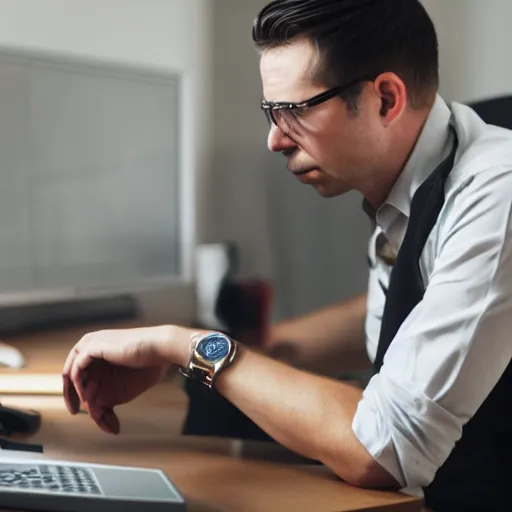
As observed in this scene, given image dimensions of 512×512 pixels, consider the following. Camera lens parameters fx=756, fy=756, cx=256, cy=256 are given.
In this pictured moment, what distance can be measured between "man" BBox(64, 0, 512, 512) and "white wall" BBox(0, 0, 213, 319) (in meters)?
0.27

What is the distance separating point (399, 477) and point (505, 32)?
99 cm

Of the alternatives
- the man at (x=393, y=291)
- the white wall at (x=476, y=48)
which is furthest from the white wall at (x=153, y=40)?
the white wall at (x=476, y=48)

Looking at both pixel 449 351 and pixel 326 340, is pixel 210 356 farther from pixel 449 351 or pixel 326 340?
pixel 326 340

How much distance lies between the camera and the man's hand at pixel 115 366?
81cm

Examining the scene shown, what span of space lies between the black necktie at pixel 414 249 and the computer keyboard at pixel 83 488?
302 mm

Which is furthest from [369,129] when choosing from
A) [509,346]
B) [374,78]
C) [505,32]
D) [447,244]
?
[505,32]

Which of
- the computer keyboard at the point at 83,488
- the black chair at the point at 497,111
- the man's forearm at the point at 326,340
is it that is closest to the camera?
the computer keyboard at the point at 83,488

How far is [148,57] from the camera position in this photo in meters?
1.07

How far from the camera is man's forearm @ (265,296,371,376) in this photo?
1.15 m

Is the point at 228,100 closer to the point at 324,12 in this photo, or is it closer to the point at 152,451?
the point at 324,12

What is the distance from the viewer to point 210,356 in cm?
77

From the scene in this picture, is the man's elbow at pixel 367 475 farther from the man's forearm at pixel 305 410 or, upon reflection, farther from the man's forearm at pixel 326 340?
the man's forearm at pixel 326 340

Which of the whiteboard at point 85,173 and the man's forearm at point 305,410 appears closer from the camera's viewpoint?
the man's forearm at point 305,410

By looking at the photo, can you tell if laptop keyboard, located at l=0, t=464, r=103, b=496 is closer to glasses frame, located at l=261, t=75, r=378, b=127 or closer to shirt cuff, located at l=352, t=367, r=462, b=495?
shirt cuff, located at l=352, t=367, r=462, b=495
